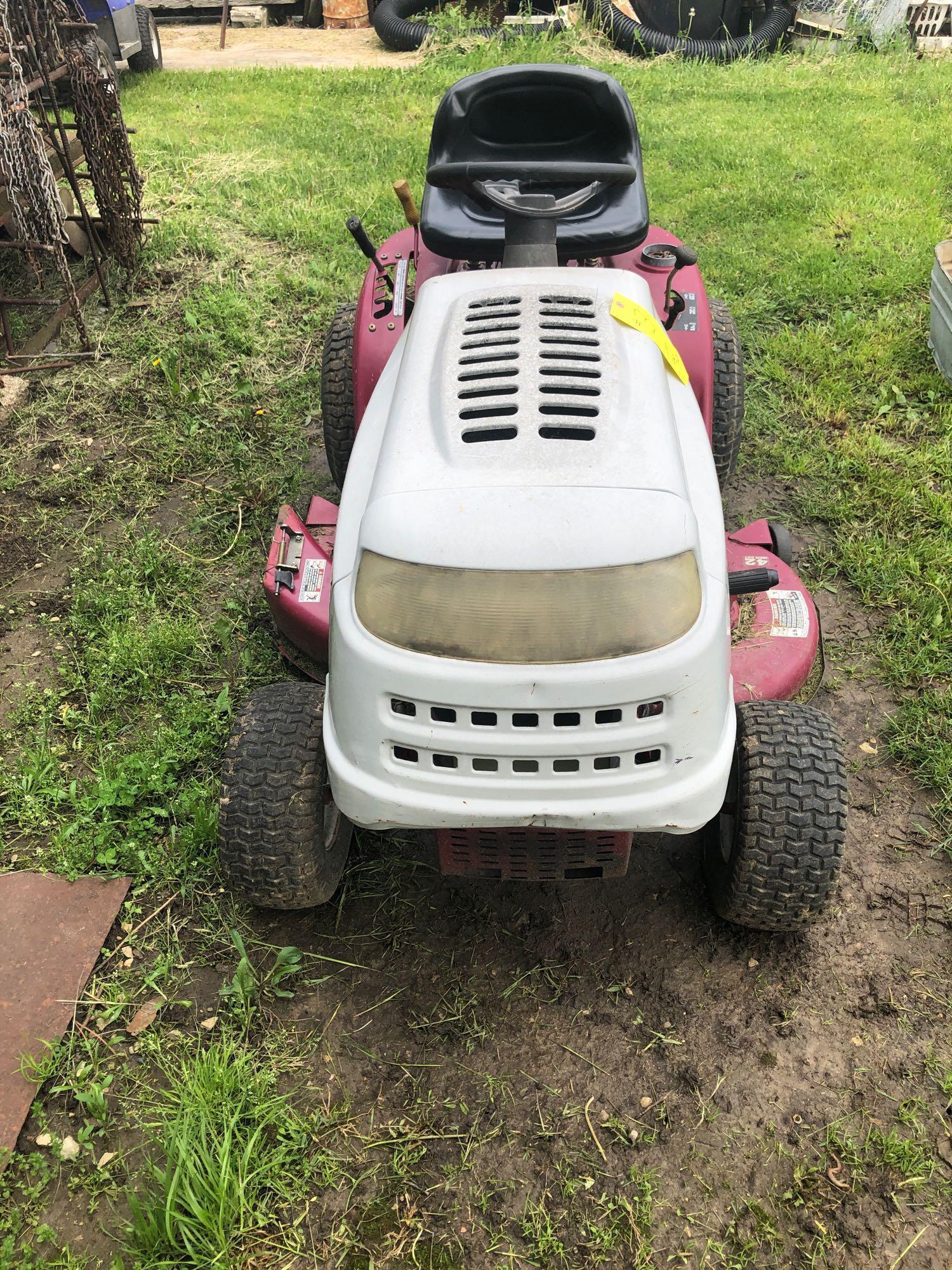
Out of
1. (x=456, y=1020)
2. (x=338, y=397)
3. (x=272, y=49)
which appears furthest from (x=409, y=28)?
(x=456, y=1020)

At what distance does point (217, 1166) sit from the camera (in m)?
1.86

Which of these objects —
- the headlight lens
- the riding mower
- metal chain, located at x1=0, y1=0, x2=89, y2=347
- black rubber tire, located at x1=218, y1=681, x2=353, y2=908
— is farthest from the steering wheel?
metal chain, located at x1=0, y1=0, x2=89, y2=347

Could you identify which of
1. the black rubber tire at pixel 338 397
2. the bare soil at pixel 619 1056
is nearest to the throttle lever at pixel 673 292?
the black rubber tire at pixel 338 397

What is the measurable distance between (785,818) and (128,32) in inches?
358

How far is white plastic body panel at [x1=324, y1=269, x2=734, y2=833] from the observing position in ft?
5.49

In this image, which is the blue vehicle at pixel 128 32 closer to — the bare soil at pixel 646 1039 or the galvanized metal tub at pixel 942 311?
the galvanized metal tub at pixel 942 311

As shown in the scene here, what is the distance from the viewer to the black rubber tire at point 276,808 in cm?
209

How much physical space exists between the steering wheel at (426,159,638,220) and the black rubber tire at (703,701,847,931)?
1.30 meters

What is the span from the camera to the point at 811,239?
515 centimetres

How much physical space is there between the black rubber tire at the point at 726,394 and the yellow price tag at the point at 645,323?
1.02 meters

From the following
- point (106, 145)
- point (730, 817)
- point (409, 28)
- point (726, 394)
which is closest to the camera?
point (730, 817)

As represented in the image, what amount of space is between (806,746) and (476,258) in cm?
165

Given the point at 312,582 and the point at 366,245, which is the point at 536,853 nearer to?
the point at 312,582

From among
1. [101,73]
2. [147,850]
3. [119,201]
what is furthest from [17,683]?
[101,73]
